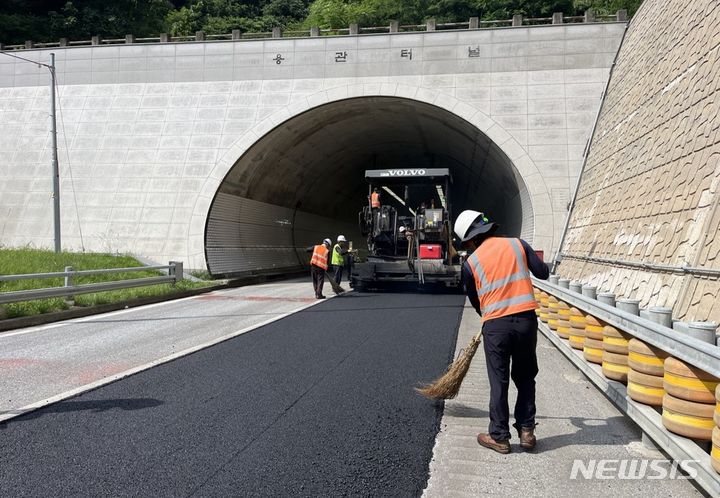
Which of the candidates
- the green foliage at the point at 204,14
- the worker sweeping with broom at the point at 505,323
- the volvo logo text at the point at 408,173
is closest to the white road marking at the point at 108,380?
the worker sweeping with broom at the point at 505,323

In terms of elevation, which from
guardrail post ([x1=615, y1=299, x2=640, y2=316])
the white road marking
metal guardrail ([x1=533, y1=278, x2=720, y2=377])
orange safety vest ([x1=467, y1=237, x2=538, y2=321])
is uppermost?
orange safety vest ([x1=467, y1=237, x2=538, y2=321])

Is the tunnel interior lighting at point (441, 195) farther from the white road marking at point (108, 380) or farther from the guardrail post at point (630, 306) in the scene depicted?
the guardrail post at point (630, 306)

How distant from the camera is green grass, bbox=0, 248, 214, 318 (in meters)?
10.7

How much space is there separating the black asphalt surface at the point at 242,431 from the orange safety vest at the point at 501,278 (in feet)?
3.80

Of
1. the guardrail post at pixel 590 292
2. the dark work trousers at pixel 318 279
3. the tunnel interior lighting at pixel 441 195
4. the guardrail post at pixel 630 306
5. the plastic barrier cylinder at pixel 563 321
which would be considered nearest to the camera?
the guardrail post at pixel 630 306

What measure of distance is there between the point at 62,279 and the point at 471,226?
1293 cm

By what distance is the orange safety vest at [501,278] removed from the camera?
12.7 feet

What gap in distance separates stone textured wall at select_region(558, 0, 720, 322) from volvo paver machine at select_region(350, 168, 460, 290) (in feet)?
12.2

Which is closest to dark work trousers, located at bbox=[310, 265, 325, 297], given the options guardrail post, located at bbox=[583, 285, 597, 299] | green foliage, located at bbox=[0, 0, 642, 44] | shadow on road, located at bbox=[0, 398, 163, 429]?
guardrail post, located at bbox=[583, 285, 597, 299]

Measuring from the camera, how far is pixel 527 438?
3.88 meters

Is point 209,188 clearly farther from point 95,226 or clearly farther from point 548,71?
point 548,71

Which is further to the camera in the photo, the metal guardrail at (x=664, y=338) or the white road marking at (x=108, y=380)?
the white road marking at (x=108, y=380)

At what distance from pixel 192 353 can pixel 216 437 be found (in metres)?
3.24

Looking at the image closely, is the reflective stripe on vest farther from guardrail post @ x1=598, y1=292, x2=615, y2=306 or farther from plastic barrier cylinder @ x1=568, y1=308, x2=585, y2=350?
guardrail post @ x1=598, y1=292, x2=615, y2=306
